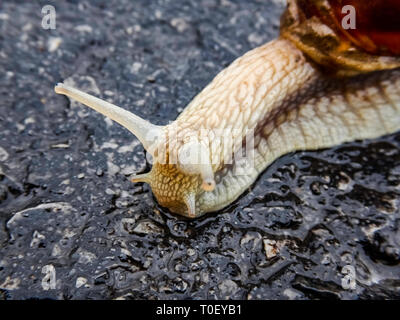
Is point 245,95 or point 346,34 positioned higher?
point 346,34

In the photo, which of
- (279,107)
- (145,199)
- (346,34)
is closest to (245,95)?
(279,107)

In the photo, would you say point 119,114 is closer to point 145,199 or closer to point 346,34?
point 145,199

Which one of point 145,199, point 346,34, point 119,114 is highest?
point 346,34

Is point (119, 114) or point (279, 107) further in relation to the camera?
point (279, 107)

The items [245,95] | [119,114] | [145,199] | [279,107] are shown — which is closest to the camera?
[119,114]
